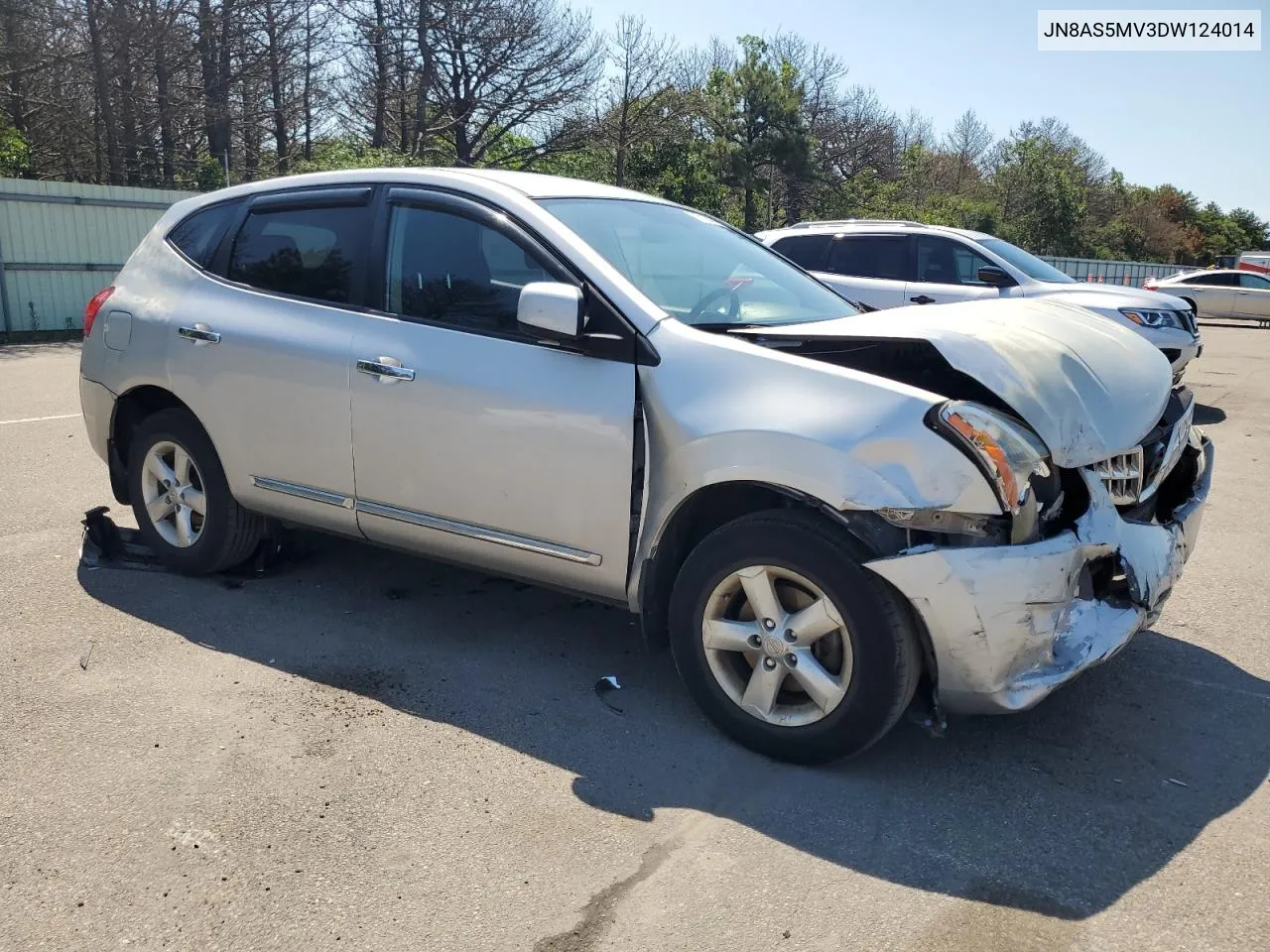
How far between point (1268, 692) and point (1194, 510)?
29.6 inches

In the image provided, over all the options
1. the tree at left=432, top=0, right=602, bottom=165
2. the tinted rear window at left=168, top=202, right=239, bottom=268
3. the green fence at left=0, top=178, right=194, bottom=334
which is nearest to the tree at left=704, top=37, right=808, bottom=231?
the tree at left=432, top=0, right=602, bottom=165

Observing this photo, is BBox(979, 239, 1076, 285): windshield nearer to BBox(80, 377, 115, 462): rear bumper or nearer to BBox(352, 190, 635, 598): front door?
BBox(352, 190, 635, 598): front door

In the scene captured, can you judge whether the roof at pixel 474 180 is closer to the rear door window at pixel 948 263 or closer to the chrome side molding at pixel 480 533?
the chrome side molding at pixel 480 533

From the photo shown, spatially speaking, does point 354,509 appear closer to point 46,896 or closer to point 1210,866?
point 46,896

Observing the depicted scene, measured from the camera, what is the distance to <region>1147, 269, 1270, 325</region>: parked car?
27344 mm

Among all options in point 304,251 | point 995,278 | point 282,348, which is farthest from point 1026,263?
point 282,348

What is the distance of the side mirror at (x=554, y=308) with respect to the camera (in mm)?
3609

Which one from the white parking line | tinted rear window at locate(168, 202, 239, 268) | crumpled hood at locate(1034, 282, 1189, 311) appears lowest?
the white parking line

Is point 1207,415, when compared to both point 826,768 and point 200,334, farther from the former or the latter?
point 200,334

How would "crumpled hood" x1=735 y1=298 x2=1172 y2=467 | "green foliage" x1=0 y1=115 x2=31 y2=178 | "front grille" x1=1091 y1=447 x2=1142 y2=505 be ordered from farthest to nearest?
"green foliage" x1=0 y1=115 x2=31 y2=178 < "front grille" x1=1091 y1=447 x2=1142 y2=505 < "crumpled hood" x1=735 y1=298 x2=1172 y2=467

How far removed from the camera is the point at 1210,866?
2898mm

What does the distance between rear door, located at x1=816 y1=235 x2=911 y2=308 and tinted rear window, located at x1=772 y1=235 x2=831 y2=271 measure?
0.35 feet

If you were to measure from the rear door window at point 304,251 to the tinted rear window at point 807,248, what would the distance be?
719 centimetres

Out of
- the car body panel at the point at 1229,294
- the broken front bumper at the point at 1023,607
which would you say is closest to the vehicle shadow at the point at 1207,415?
the broken front bumper at the point at 1023,607
